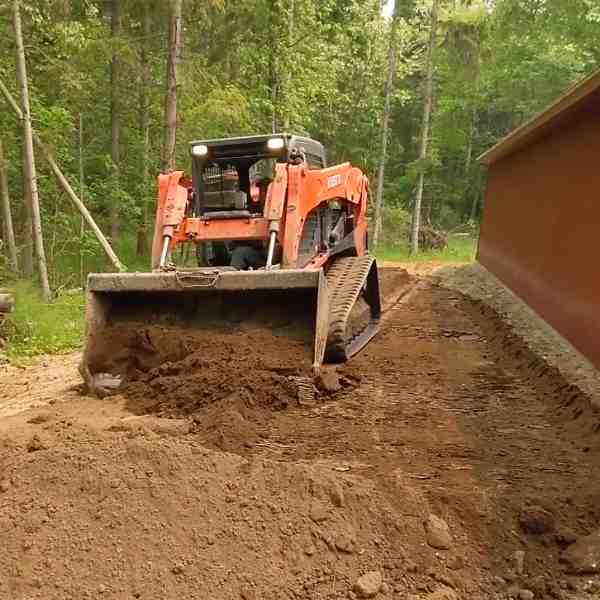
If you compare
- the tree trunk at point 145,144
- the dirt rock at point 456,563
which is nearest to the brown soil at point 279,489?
the dirt rock at point 456,563

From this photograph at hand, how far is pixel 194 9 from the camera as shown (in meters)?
12.8

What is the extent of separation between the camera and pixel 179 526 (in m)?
3.20

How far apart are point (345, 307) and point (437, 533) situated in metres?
3.11

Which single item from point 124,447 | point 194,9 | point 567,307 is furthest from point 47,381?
point 194,9

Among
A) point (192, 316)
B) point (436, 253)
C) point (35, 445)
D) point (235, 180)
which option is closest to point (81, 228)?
point (235, 180)

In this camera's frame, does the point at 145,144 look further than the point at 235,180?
Yes

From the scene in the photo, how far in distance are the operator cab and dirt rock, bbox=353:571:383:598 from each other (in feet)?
13.3

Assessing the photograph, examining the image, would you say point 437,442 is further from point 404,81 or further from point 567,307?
point 404,81

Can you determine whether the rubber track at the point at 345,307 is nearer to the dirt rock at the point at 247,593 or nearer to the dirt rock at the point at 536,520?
the dirt rock at the point at 536,520

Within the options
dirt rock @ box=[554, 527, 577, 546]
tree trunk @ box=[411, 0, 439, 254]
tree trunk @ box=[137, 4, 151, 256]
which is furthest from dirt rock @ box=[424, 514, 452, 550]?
tree trunk @ box=[411, 0, 439, 254]

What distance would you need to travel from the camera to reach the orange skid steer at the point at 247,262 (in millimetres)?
5406

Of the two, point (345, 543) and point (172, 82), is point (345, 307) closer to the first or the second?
point (345, 543)

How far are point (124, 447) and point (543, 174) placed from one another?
768 centimetres

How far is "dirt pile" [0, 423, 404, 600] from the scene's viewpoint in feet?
9.46
